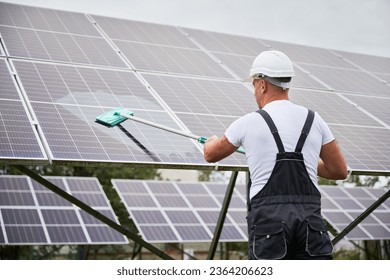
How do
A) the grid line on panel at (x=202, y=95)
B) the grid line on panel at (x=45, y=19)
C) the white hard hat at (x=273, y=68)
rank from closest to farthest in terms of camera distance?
1. the white hard hat at (x=273, y=68)
2. the grid line on panel at (x=202, y=95)
3. the grid line on panel at (x=45, y=19)

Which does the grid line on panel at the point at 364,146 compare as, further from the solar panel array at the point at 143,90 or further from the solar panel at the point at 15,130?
the solar panel at the point at 15,130

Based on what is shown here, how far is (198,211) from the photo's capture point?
52.3 feet

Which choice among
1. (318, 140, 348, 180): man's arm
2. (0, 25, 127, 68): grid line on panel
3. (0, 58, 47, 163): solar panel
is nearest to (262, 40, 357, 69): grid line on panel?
(0, 25, 127, 68): grid line on panel

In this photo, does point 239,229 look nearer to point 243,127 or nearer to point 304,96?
point 304,96

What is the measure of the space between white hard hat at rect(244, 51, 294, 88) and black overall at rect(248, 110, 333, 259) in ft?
0.87

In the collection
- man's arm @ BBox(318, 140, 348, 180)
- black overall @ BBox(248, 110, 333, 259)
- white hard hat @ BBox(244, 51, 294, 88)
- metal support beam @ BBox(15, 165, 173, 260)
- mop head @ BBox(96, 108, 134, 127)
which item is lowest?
black overall @ BBox(248, 110, 333, 259)

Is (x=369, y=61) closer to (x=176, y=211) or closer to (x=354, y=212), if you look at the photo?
(x=354, y=212)

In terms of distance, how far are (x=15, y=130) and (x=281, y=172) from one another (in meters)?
3.38

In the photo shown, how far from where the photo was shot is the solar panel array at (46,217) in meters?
13.7

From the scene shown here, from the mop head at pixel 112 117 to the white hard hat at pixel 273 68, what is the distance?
10.6 feet

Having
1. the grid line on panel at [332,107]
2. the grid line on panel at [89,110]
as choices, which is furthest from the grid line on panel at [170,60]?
the grid line on panel at [332,107]

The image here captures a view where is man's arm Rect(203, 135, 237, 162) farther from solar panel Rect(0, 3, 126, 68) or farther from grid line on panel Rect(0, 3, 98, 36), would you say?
grid line on panel Rect(0, 3, 98, 36)

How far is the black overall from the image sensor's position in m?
4.50
